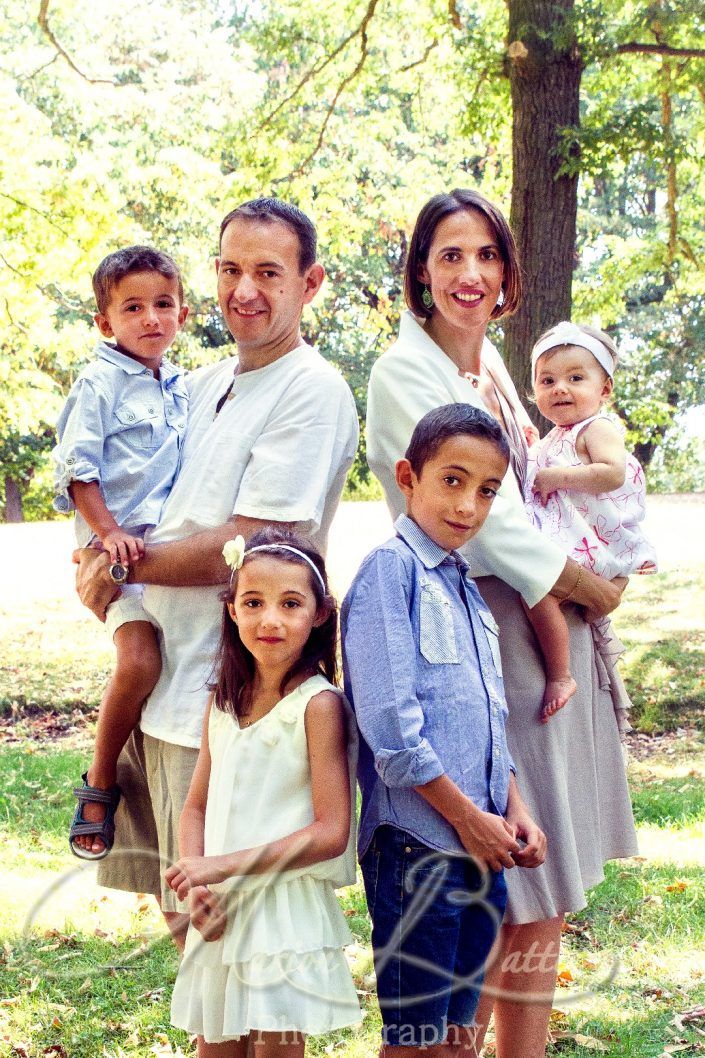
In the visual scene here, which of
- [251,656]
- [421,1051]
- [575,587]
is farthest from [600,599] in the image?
[421,1051]

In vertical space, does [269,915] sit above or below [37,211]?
below

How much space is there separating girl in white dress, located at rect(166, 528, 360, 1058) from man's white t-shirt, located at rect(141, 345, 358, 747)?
0.32 ft

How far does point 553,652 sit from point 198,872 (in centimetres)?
95

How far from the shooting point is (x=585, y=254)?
81.1 feet

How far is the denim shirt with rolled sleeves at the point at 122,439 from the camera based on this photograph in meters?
2.73

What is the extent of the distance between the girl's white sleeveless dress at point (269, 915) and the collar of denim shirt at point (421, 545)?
35cm

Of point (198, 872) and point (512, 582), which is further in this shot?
point (512, 582)

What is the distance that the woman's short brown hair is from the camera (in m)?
2.66

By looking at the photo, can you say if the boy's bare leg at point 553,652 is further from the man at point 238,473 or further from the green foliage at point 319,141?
the green foliage at point 319,141

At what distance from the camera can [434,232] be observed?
2.70 metres

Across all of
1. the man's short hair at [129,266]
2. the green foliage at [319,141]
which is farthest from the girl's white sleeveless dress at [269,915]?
the green foliage at [319,141]

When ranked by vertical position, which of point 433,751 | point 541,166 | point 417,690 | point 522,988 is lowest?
point 522,988

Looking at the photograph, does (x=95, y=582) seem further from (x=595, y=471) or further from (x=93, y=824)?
(x=595, y=471)

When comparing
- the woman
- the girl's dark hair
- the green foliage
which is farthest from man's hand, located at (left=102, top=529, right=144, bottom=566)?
the green foliage
